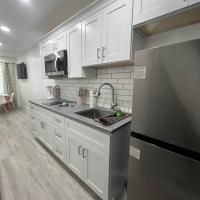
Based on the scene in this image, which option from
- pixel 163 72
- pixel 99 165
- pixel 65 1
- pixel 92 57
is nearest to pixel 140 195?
pixel 99 165

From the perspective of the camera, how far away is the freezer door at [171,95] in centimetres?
66

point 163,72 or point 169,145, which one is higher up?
point 163,72

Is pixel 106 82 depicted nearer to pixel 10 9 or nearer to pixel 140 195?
pixel 140 195

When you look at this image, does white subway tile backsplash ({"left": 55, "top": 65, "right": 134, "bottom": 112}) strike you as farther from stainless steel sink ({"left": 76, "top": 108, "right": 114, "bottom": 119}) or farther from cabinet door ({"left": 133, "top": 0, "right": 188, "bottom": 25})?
cabinet door ({"left": 133, "top": 0, "right": 188, "bottom": 25})

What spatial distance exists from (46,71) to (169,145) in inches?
103

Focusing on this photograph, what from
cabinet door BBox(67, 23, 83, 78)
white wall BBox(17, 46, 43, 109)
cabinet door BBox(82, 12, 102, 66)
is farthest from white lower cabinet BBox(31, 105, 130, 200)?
white wall BBox(17, 46, 43, 109)

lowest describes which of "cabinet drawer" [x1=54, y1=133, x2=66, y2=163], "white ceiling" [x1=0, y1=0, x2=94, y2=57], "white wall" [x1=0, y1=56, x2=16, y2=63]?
"cabinet drawer" [x1=54, y1=133, x2=66, y2=163]

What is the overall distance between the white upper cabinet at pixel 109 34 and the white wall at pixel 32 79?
9.40ft

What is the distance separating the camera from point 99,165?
1.32m

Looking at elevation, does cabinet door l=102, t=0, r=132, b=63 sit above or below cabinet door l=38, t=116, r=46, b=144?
above

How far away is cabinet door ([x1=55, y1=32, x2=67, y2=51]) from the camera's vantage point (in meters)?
2.14

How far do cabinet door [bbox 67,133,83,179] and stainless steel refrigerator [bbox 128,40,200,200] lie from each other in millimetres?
782

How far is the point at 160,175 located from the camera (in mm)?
836

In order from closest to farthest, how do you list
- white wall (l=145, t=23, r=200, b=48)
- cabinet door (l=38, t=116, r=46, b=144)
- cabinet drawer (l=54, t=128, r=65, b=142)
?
white wall (l=145, t=23, r=200, b=48) → cabinet drawer (l=54, t=128, r=65, b=142) → cabinet door (l=38, t=116, r=46, b=144)
